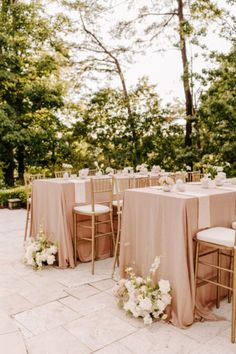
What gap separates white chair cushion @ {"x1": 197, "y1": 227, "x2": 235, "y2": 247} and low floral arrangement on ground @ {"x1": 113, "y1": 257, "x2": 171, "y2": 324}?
40 centimetres

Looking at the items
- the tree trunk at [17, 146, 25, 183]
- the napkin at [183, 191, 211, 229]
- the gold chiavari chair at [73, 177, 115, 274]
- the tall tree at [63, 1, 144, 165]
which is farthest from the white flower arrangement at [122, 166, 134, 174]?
the tree trunk at [17, 146, 25, 183]

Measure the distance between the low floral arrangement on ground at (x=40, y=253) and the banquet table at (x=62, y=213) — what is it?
0.30 ft

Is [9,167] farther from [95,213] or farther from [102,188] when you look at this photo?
[95,213]

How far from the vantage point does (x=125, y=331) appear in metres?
2.51

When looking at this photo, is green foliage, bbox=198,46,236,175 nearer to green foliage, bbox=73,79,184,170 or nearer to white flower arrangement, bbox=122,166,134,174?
green foliage, bbox=73,79,184,170

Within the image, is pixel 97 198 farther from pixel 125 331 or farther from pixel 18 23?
pixel 18 23

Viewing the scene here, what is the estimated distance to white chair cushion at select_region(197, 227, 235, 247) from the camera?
2.51m

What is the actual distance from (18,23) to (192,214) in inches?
391

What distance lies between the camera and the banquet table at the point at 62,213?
395 cm

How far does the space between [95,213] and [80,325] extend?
145cm

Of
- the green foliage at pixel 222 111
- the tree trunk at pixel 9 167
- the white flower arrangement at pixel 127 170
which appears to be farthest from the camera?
the tree trunk at pixel 9 167

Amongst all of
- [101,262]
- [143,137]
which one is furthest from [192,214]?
[143,137]

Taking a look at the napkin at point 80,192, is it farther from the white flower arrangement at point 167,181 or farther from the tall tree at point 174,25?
the tall tree at point 174,25

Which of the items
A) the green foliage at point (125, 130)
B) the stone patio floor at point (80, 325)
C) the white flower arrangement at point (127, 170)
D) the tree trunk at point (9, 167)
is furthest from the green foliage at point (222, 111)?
the tree trunk at point (9, 167)
